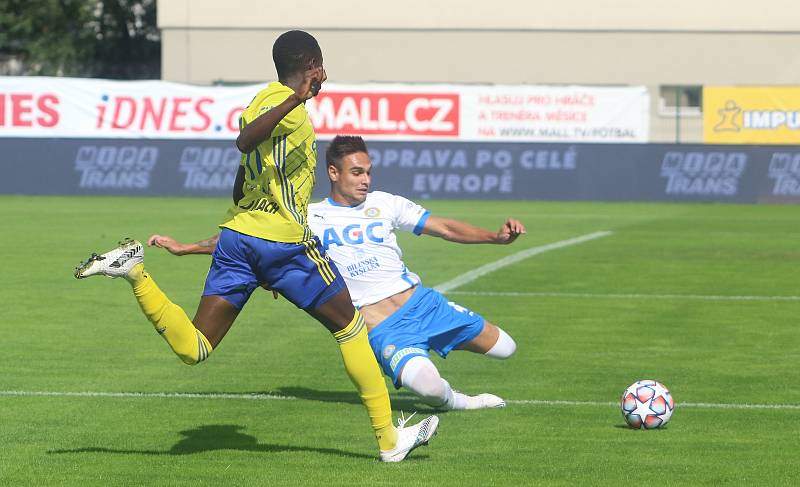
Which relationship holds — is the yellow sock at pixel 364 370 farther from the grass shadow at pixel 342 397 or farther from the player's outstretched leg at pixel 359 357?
the grass shadow at pixel 342 397

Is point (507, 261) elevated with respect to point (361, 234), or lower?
lower

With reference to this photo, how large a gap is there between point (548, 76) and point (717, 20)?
17.9 feet

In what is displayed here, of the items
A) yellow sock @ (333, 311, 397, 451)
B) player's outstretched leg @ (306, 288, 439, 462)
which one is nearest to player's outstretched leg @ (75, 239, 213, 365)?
player's outstretched leg @ (306, 288, 439, 462)

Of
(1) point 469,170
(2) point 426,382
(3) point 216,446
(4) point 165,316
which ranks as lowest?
(3) point 216,446

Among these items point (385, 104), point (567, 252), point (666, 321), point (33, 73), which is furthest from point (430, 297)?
point (33, 73)

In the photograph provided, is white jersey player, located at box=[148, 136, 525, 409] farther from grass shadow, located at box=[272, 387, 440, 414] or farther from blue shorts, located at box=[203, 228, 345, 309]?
blue shorts, located at box=[203, 228, 345, 309]

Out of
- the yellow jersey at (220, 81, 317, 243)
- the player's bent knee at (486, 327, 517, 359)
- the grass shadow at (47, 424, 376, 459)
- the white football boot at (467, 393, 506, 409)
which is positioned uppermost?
the yellow jersey at (220, 81, 317, 243)

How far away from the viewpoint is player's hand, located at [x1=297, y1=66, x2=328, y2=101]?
699 centimetres

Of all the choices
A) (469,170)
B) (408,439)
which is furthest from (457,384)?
(469,170)

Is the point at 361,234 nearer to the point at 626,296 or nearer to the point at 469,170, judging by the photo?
the point at 626,296

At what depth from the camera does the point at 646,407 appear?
8.55 meters

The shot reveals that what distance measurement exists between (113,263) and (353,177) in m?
2.03

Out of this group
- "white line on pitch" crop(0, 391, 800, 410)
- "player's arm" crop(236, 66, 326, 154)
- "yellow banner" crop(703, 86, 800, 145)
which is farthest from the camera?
"yellow banner" crop(703, 86, 800, 145)

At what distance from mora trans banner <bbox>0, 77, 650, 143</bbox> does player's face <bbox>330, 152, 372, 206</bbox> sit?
26560mm
